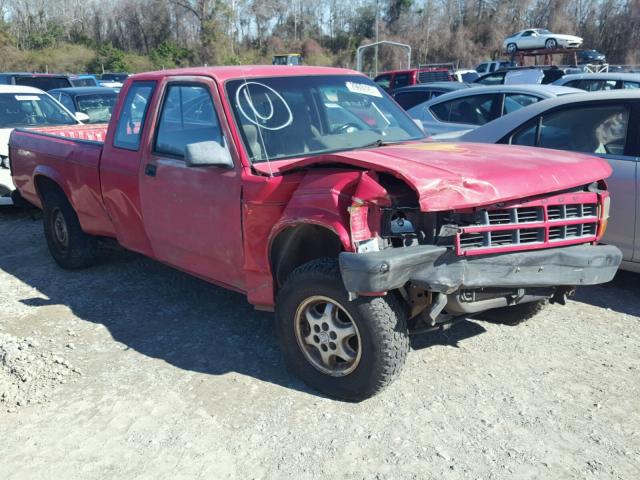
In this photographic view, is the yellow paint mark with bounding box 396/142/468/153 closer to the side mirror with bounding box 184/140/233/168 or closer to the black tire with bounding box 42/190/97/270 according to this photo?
the side mirror with bounding box 184/140/233/168

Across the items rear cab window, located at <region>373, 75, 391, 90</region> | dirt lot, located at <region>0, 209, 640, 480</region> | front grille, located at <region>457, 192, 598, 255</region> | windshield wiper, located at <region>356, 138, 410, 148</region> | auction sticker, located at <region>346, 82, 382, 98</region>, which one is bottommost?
dirt lot, located at <region>0, 209, 640, 480</region>

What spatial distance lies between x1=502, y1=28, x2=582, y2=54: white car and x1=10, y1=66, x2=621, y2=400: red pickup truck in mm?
29330

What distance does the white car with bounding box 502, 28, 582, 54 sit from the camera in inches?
1216

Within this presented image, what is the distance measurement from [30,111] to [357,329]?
7875 millimetres

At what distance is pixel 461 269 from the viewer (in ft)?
11.0

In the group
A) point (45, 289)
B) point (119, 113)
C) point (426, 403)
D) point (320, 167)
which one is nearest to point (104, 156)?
point (119, 113)

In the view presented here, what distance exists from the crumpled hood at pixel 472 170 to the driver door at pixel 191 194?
0.42 m

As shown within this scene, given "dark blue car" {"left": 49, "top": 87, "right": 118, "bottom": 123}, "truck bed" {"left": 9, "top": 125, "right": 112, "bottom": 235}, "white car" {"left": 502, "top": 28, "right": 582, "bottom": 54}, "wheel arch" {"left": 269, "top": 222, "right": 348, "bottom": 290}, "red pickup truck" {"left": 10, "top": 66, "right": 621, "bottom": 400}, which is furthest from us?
"white car" {"left": 502, "top": 28, "right": 582, "bottom": 54}

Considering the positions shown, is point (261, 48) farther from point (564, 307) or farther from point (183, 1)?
point (564, 307)

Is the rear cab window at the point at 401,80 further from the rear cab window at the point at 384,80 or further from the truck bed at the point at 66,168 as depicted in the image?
the truck bed at the point at 66,168

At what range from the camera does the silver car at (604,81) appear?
9.83 m

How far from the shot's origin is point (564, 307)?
202 inches

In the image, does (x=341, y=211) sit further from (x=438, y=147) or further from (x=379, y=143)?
(x=379, y=143)

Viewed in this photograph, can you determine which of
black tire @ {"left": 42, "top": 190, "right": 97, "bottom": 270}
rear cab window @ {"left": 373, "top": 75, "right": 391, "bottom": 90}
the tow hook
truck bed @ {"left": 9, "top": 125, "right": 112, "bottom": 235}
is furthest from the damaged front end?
rear cab window @ {"left": 373, "top": 75, "right": 391, "bottom": 90}
